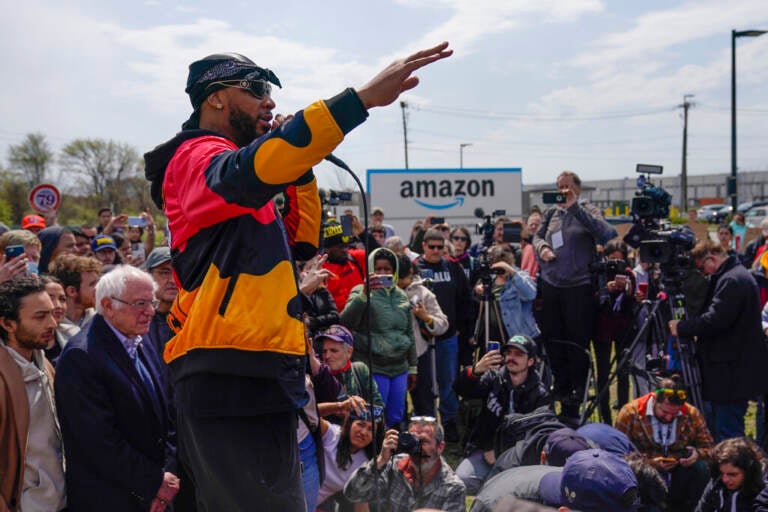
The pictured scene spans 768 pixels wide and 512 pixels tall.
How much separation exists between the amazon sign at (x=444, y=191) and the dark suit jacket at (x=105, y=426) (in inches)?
513

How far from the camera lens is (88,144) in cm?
4988

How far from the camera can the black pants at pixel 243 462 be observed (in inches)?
67.7

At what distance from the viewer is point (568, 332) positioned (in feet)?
21.6

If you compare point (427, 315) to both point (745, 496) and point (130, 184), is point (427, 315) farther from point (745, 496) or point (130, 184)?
point (130, 184)

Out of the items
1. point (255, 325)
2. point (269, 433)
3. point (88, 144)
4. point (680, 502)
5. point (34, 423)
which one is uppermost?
point (88, 144)

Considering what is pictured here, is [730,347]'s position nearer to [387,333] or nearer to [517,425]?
[517,425]

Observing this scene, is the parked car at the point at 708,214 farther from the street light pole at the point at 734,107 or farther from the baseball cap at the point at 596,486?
the baseball cap at the point at 596,486

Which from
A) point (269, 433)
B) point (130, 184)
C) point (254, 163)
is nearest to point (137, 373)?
point (269, 433)

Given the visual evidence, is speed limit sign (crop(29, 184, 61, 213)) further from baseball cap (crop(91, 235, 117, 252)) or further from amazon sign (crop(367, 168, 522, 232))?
amazon sign (crop(367, 168, 522, 232))

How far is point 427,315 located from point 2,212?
33265 millimetres

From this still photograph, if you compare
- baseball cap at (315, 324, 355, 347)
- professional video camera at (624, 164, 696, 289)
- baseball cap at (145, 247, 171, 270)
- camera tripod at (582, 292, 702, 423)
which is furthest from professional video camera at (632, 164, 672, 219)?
baseball cap at (145, 247, 171, 270)

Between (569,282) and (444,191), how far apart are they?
389 inches

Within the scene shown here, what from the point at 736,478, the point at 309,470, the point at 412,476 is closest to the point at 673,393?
the point at 736,478

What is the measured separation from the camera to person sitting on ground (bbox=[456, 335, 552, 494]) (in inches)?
214
